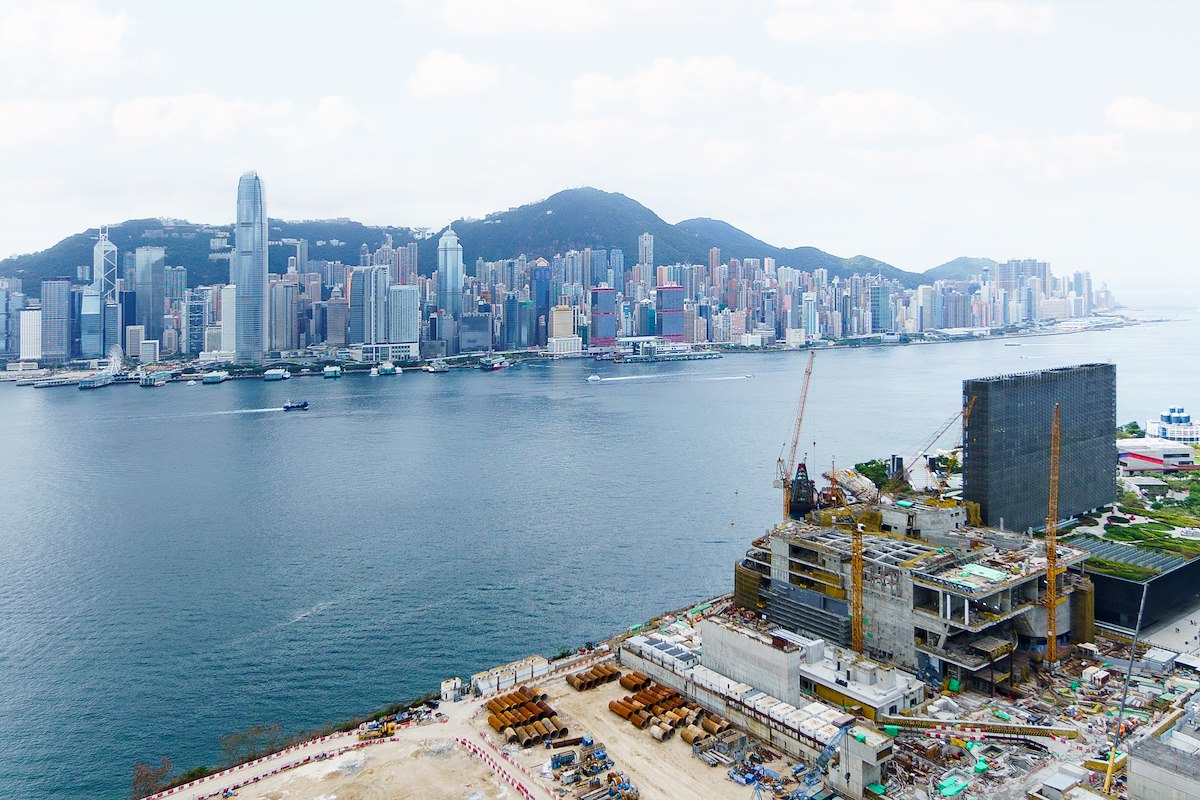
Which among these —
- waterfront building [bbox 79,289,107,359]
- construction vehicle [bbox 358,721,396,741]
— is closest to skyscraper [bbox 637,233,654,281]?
waterfront building [bbox 79,289,107,359]

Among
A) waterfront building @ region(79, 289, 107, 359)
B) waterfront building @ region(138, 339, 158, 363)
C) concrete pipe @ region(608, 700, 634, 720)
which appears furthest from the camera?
waterfront building @ region(79, 289, 107, 359)

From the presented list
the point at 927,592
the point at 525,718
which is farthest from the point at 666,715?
the point at 927,592

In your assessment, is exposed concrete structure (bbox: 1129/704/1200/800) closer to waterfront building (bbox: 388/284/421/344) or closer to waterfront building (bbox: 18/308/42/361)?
waterfront building (bbox: 388/284/421/344)

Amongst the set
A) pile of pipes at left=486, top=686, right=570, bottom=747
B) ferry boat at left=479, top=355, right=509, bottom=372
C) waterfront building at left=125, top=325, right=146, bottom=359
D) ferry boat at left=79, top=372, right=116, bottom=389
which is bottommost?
pile of pipes at left=486, top=686, right=570, bottom=747

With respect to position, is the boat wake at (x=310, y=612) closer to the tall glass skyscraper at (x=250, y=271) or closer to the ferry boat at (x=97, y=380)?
the ferry boat at (x=97, y=380)

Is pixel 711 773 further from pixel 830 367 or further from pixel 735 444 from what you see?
pixel 830 367

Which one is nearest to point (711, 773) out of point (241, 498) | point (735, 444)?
point (241, 498)
